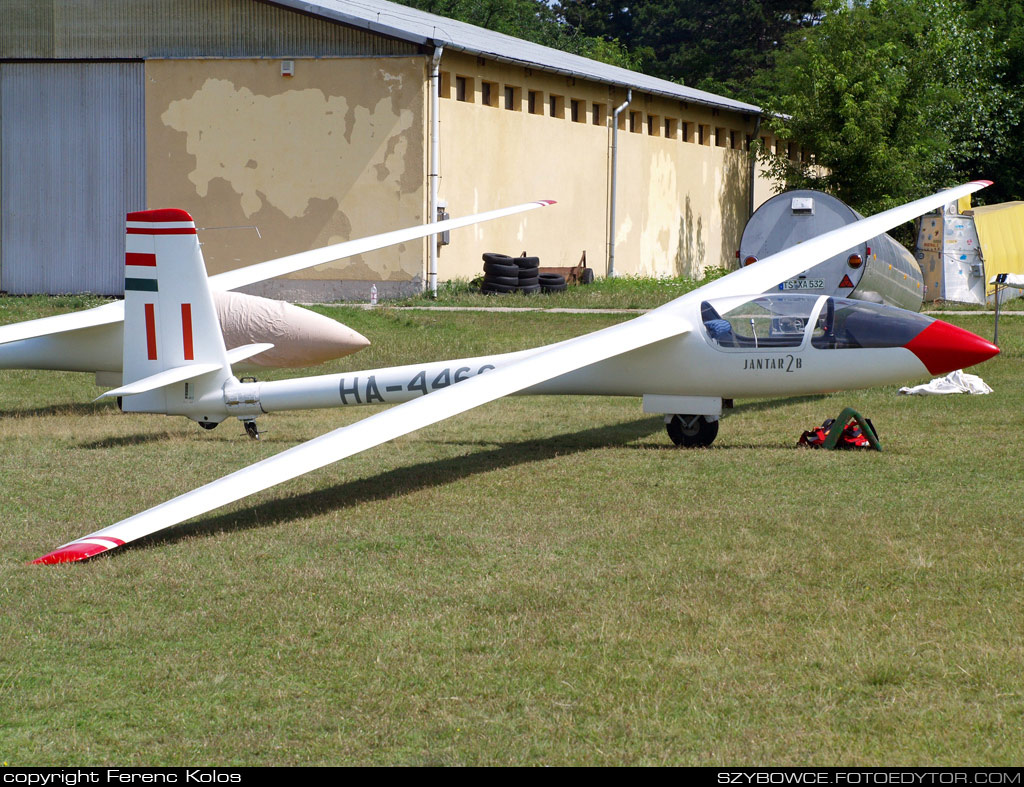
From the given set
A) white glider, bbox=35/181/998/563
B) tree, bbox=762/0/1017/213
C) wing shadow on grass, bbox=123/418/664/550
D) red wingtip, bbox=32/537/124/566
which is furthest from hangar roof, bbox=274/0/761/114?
red wingtip, bbox=32/537/124/566

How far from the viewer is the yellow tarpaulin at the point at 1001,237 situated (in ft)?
92.5

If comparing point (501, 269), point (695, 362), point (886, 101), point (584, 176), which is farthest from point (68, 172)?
point (886, 101)

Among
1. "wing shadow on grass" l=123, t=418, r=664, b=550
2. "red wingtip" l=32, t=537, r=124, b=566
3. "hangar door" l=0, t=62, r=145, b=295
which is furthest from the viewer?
"hangar door" l=0, t=62, r=145, b=295

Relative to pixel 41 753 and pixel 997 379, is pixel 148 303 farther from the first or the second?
pixel 997 379

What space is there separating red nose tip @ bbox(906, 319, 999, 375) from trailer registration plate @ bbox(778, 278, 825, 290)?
8.54 meters

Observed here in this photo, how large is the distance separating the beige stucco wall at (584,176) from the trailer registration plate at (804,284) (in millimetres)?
10704

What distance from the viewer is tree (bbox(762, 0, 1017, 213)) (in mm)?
35781

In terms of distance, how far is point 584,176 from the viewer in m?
33.5

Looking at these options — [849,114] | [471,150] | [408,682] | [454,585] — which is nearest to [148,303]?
[454,585]

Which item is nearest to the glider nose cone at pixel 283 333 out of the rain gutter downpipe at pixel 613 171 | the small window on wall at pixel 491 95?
the small window on wall at pixel 491 95

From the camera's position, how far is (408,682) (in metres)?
5.70

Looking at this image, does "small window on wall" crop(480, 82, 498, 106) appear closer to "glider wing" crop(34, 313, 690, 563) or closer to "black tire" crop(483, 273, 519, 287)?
"black tire" crop(483, 273, 519, 287)

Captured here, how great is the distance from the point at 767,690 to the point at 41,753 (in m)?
3.20

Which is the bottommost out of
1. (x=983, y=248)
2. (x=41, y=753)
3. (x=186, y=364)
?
(x=41, y=753)
